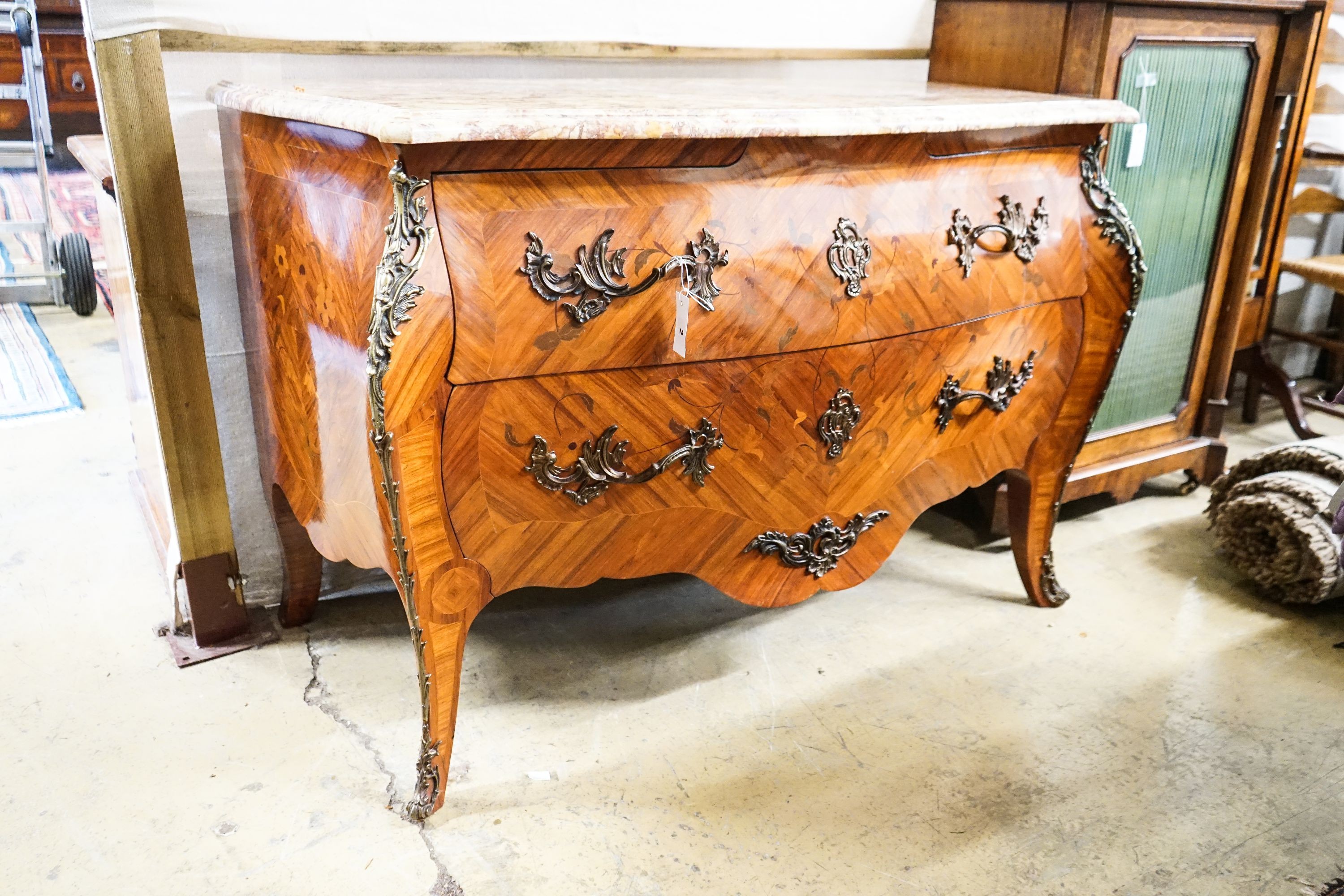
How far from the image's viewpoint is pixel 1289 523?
2047 mm

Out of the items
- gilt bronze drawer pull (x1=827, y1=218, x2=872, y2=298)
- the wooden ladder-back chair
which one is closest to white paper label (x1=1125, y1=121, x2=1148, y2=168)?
the wooden ladder-back chair

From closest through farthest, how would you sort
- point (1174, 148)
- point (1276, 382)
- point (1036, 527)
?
1. point (1036, 527)
2. point (1174, 148)
3. point (1276, 382)

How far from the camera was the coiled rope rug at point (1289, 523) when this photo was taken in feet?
6.63

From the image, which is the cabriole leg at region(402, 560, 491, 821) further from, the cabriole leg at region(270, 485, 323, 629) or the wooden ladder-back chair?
the wooden ladder-back chair

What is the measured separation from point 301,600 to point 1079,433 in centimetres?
149

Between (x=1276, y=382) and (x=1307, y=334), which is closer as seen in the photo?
(x=1276, y=382)

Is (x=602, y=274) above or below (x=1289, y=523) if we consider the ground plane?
above

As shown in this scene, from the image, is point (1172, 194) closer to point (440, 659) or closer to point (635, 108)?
point (635, 108)

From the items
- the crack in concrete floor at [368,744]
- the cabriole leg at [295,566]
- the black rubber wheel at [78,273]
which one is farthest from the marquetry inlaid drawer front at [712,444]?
the black rubber wheel at [78,273]

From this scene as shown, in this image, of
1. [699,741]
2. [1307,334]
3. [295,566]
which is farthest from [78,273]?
[1307,334]

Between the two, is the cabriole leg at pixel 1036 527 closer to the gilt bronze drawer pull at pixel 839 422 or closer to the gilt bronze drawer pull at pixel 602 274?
the gilt bronze drawer pull at pixel 839 422

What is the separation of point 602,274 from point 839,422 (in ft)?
1.56

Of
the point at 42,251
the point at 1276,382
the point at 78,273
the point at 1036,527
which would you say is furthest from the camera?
the point at 42,251

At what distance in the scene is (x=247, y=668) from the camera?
5.95ft
